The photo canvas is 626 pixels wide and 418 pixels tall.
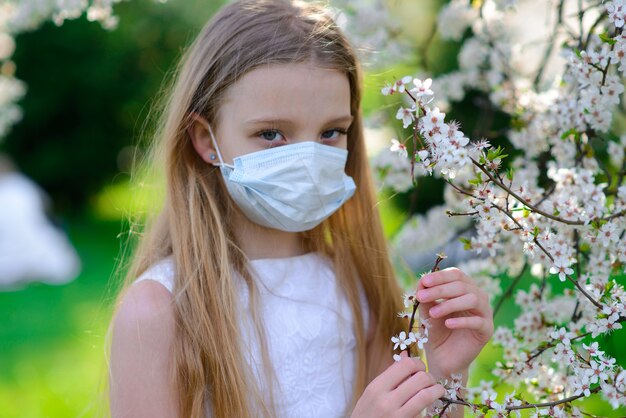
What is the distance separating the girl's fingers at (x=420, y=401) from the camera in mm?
1552

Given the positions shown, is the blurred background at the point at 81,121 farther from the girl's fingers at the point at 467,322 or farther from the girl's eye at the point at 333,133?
the girl's fingers at the point at 467,322

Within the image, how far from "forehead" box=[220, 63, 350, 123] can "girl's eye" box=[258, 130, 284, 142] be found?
0.05m

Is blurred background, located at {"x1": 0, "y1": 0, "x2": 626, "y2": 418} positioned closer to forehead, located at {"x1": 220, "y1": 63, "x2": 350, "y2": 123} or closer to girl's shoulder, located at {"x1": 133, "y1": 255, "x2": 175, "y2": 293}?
girl's shoulder, located at {"x1": 133, "y1": 255, "x2": 175, "y2": 293}

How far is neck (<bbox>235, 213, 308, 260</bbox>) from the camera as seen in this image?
80.2 inches

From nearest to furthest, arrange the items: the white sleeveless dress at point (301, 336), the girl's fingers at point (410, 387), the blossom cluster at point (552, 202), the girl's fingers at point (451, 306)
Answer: the blossom cluster at point (552, 202) < the girl's fingers at point (410, 387) < the girl's fingers at point (451, 306) < the white sleeveless dress at point (301, 336)

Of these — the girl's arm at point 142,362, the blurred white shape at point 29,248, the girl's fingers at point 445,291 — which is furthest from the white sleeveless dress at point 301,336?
the blurred white shape at point 29,248

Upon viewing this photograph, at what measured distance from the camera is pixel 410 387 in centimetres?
157

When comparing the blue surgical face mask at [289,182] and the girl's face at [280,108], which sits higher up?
the girl's face at [280,108]

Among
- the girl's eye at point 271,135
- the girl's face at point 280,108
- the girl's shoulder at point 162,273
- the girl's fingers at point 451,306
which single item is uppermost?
the girl's face at point 280,108

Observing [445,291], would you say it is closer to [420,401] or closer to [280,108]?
[420,401]

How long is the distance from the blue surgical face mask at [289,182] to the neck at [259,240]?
0.30 feet

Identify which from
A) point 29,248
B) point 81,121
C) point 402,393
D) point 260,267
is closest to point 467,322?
point 402,393

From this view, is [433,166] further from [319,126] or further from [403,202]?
[403,202]

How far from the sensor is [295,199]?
187 cm
